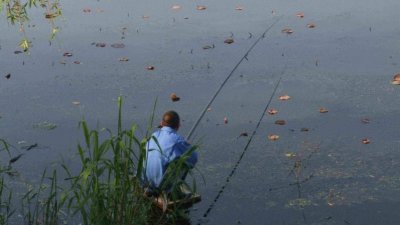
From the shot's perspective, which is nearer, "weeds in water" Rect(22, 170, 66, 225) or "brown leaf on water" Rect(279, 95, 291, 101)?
"weeds in water" Rect(22, 170, 66, 225)

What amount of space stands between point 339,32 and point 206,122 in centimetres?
459

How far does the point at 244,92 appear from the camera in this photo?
1003cm

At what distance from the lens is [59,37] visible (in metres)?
13.2

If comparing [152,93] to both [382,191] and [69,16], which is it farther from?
[69,16]

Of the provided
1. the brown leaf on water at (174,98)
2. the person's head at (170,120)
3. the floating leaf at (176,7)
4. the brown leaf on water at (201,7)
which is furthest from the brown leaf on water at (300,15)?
the person's head at (170,120)

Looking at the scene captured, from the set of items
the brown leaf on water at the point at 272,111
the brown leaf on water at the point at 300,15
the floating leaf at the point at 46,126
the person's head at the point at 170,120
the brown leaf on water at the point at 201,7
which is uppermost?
the person's head at the point at 170,120

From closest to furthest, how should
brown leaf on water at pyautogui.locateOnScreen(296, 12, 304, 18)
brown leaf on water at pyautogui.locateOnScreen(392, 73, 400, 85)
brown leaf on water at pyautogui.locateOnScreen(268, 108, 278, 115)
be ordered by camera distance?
brown leaf on water at pyautogui.locateOnScreen(268, 108, 278, 115), brown leaf on water at pyautogui.locateOnScreen(392, 73, 400, 85), brown leaf on water at pyautogui.locateOnScreen(296, 12, 304, 18)

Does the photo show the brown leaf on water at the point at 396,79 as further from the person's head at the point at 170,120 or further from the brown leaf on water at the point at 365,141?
the person's head at the point at 170,120

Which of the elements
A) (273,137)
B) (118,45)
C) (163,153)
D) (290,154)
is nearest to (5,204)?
(163,153)

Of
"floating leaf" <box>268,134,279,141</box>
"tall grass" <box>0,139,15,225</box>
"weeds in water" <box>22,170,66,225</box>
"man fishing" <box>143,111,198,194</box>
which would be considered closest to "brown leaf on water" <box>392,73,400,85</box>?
"floating leaf" <box>268,134,279,141</box>

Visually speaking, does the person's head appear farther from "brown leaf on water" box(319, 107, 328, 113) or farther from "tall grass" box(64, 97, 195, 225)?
"brown leaf on water" box(319, 107, 328, 113)

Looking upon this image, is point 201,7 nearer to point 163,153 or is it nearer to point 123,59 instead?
point 123,59

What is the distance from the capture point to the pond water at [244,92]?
7184 mm

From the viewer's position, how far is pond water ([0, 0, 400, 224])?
23.6 ft
